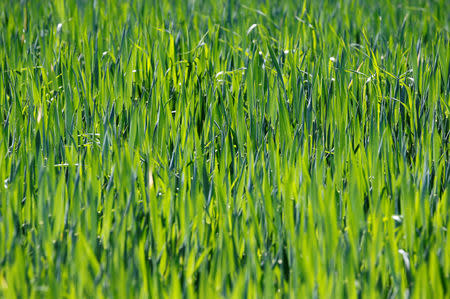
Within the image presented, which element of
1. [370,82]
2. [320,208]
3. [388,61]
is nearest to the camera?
[320,208]

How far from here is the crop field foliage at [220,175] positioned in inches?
49.6

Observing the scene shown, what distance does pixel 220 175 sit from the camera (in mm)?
1679

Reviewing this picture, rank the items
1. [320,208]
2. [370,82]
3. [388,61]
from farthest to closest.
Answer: [388,61], [370,82], [320,208]

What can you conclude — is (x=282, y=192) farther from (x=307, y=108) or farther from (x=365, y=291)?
(x=307, y=108)

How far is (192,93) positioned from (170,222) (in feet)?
2.59

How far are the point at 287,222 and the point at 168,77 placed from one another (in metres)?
1.13

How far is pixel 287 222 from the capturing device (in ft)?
4.63

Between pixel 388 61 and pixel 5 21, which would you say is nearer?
pixel 388 61

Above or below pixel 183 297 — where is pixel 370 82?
above

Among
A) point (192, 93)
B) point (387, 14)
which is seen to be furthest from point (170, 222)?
point (387, 14)

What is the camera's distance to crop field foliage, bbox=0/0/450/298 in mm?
1260

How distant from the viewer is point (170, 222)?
4.66 feet

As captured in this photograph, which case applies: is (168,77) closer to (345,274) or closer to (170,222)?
(170,222)

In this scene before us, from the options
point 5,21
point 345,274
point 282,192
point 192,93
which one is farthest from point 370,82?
point 5,21
